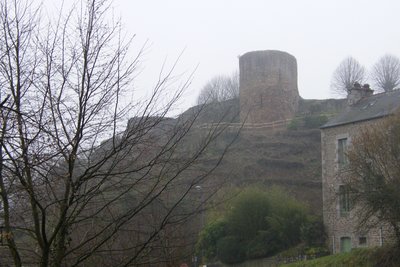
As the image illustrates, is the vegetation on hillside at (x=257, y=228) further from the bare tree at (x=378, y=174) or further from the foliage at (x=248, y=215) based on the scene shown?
the bare tree at (x=378, y=174)

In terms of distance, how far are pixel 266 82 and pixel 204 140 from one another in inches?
2255

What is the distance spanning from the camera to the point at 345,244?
96.5 feet

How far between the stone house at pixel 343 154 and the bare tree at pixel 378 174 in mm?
5581

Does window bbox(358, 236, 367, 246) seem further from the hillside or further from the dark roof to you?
the hillside

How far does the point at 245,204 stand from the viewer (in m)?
32.5

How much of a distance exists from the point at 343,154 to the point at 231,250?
800 centimetres

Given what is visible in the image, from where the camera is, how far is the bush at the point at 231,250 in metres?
32.1

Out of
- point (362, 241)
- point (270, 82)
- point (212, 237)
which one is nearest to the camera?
point (362, 241)

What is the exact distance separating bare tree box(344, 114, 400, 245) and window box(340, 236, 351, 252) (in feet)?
22.9

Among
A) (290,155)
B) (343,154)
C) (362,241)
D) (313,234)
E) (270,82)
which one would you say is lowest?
(362,241)

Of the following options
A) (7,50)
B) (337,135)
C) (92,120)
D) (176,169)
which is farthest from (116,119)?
(337,135)

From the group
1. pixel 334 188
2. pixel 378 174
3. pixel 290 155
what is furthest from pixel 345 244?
pixel 290 155

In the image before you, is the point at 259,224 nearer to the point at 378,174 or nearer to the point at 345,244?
the point at 345,244

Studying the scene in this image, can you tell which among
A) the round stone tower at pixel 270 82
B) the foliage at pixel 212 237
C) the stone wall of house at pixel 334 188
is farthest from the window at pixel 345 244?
the round stone tower at pixel 270 82
